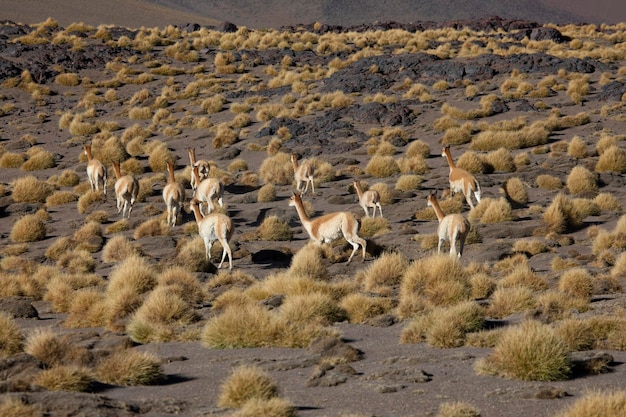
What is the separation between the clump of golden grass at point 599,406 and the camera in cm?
636

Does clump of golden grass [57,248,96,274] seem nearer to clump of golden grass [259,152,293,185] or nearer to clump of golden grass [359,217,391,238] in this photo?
clump of golden grass [359,217,391,238]

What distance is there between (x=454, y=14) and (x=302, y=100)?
357 feet

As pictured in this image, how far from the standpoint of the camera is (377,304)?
1180 cm

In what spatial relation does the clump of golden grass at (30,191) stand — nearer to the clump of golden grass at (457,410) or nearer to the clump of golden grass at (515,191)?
the clump of golden grass at (515,191)

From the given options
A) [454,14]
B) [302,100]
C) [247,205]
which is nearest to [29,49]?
[302,100]

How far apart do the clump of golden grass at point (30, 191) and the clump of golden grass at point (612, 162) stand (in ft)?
56.9

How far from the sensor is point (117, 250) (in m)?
17.5

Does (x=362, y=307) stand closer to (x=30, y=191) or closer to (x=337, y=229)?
(x=337, y=229)

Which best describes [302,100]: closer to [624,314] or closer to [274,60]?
[274,60]

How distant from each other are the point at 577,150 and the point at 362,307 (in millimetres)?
17630

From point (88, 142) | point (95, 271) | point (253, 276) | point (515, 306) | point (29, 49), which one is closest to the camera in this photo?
point (515, 306)

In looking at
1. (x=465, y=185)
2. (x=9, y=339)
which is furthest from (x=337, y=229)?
(x=9, y=339)

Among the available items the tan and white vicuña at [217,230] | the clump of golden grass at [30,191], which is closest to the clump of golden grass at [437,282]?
the tan and white vicuña at [217,230]

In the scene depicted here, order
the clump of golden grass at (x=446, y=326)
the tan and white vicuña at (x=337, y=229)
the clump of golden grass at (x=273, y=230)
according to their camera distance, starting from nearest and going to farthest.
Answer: the clump of golden grass at (x=446, y=326), the tan and white vicuña at (x=337, y=229), the clump of golden grass at (x=273, y=230)
